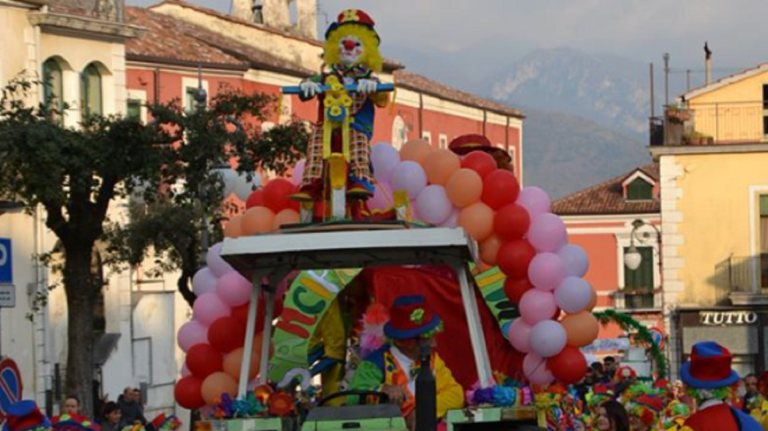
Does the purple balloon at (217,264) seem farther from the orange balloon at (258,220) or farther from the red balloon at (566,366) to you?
the red balloon at (566,366)

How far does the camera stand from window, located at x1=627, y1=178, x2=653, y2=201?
76000 millimetres

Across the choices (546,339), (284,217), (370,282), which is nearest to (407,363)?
(370,282)

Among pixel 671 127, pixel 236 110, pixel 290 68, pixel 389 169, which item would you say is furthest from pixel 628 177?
pixel 389 169

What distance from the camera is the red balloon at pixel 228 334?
17562 mm

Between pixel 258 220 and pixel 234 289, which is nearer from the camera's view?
pixel 234 289

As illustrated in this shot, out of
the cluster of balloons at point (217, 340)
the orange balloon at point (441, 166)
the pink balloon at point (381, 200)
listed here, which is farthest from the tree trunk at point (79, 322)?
the pink balloon at point (381, 200)

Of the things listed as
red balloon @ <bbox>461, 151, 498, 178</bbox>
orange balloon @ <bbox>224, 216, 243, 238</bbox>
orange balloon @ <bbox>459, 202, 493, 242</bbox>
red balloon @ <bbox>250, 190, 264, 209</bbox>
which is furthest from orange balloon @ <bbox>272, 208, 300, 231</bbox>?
red balloon @ <bbox>461, 151, 498, 178</bbox>

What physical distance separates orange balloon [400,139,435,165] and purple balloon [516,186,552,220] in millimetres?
837

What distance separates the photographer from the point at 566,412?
1644 cm

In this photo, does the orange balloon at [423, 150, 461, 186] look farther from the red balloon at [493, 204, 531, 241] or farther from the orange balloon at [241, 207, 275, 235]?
the orange balloon at [241, 207, 275, 235]

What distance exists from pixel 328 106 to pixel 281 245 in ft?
7.95

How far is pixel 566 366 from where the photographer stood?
57.5ft

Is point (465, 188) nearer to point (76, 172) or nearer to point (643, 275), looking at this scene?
point (76, 172)

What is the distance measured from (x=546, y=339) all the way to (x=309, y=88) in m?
2.86
